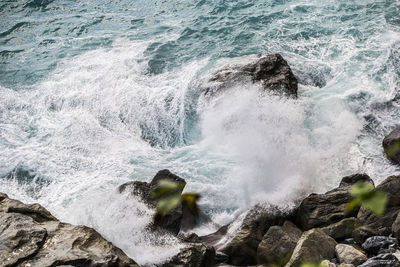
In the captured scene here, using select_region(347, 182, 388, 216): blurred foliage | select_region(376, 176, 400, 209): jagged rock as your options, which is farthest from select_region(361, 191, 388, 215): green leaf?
select_region(376, 176, 400, 209): jagged rock

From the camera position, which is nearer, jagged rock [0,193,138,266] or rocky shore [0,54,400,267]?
jagged rock [0,193,138,266]

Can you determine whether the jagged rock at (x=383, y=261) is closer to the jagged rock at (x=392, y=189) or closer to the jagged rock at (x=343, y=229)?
the jagged rock at (x=343, y=229)

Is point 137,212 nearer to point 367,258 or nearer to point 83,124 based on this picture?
point 367,258

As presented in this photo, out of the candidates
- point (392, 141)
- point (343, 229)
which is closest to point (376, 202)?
point (343, 229)

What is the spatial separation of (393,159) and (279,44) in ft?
18.0

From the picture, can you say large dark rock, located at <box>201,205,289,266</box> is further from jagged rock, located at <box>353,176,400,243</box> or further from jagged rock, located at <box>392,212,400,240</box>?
jagged rock, located at <box>392,212,400,240</box>

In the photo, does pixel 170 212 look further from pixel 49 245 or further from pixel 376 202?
pixel 376 202

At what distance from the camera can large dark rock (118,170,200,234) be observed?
634 centimetres

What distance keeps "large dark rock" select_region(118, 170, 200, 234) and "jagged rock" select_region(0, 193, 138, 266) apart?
122 cm

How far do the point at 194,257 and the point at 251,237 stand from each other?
0.96 meters

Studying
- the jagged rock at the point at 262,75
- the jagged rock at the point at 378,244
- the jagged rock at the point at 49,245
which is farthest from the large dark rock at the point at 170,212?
the jagged rock at the point at 262,75

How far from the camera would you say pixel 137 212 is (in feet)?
21.4

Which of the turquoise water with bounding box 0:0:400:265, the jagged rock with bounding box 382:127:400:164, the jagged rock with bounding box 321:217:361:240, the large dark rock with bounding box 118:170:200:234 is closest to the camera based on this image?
the jagged rock with bounding box 321:217:361:240

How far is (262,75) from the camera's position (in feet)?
31.0
